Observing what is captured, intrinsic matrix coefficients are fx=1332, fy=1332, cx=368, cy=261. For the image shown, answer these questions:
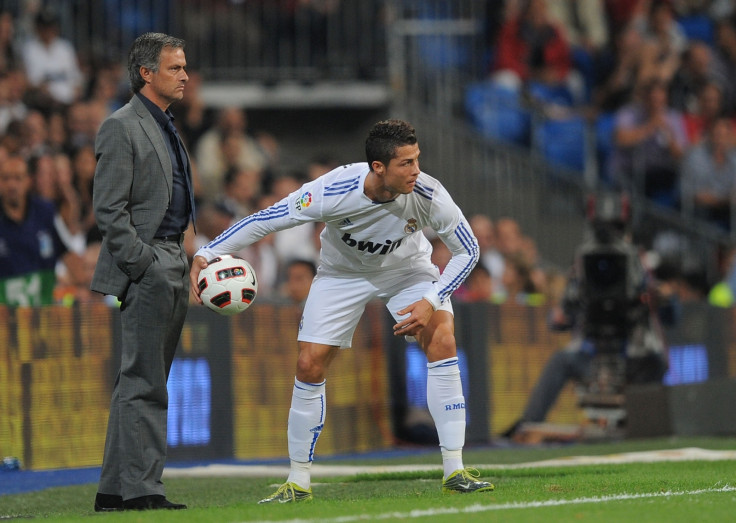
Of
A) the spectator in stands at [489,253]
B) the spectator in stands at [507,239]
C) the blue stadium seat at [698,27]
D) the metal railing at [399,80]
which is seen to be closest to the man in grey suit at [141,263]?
the spectator in stands at [489,253]

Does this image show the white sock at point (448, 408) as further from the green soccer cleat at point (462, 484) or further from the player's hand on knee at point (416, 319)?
the player's hand on knee at point (416, 319)

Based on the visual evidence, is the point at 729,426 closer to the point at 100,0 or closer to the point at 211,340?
the point at 211,340

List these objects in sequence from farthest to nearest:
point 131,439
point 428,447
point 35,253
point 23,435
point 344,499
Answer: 1. point 428,447
2. point 35,253
3. point 23,435
4. point 344,499
5. point 131,439

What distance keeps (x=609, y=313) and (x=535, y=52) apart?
22.5 ft

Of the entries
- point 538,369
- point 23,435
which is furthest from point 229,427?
point 538,369

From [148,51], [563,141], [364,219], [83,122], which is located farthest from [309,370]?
[563,141]

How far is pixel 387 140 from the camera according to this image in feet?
25.3

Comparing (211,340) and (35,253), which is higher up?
(35,253)

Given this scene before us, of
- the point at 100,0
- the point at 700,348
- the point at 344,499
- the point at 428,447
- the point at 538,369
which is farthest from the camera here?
the point at 100,0

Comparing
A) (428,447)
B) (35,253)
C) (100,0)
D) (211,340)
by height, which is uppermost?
(100,0)

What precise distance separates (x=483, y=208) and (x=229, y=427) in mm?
6657

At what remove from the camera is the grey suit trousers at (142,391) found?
7480 mm

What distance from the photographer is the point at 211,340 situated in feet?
40.9

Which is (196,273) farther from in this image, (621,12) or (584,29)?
(621,12)
